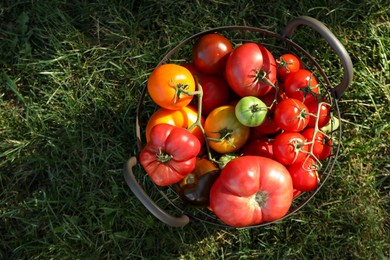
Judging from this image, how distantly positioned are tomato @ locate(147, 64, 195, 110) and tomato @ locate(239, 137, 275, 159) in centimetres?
36

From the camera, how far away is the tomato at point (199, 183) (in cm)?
192

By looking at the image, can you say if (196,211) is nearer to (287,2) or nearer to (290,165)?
(290,165)

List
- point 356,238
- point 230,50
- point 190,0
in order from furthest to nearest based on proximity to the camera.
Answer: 1. point 190,0
2. point 356,238
3. point 230,50

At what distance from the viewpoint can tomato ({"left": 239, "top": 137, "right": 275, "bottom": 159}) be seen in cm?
197

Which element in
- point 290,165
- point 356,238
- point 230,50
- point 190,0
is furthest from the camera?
point 190,0

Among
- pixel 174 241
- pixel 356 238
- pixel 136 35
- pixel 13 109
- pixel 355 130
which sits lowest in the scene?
pixel 174 241

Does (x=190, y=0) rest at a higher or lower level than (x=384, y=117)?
higher

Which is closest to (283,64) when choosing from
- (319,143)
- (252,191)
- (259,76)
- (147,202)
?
(259,76)

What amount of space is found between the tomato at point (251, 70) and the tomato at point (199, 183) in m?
0.37

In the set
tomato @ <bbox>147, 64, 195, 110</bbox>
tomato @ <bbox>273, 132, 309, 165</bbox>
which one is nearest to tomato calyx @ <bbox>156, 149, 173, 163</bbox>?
tomato @ <bbox>147, 64, 195, 110</bbox>

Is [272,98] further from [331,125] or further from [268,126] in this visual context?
[331,125]

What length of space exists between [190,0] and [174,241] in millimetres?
1328

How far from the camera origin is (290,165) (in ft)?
6.27

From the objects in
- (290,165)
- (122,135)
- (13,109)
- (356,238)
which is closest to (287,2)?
(290,165)
